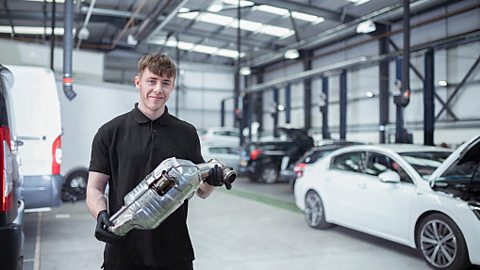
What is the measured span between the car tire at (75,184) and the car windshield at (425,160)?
5530mm

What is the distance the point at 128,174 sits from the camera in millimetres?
1729

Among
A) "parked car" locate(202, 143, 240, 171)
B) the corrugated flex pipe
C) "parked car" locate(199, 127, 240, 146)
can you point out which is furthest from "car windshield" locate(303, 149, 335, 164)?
"parked car" locate(199, 127, 240, 146)

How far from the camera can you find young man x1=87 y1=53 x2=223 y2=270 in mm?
1721

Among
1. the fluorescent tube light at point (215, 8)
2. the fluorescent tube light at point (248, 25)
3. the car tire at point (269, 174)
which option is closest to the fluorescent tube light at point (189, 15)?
the fluorescent tube light at point (215, 8)

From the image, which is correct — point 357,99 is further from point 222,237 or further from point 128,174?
point 128,174

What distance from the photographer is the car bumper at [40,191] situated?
16.2 ft

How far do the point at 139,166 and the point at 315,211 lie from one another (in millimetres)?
4752

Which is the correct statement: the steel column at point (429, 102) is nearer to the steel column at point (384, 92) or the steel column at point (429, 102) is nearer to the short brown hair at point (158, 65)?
the steel column at point (384, 92)

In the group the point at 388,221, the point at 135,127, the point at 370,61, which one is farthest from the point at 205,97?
the point at 135,127

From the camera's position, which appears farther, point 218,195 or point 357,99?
point 357,99

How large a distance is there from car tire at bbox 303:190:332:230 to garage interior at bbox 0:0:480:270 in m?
0.15

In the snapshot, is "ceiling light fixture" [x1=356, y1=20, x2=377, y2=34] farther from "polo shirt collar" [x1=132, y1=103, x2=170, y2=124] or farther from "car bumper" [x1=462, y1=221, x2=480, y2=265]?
"polo shirt collar" [x1=132, y1=103, x2=170, y2=124]

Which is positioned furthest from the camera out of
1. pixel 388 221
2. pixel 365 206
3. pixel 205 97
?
pixel 205 97

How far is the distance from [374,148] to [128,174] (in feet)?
14.2
